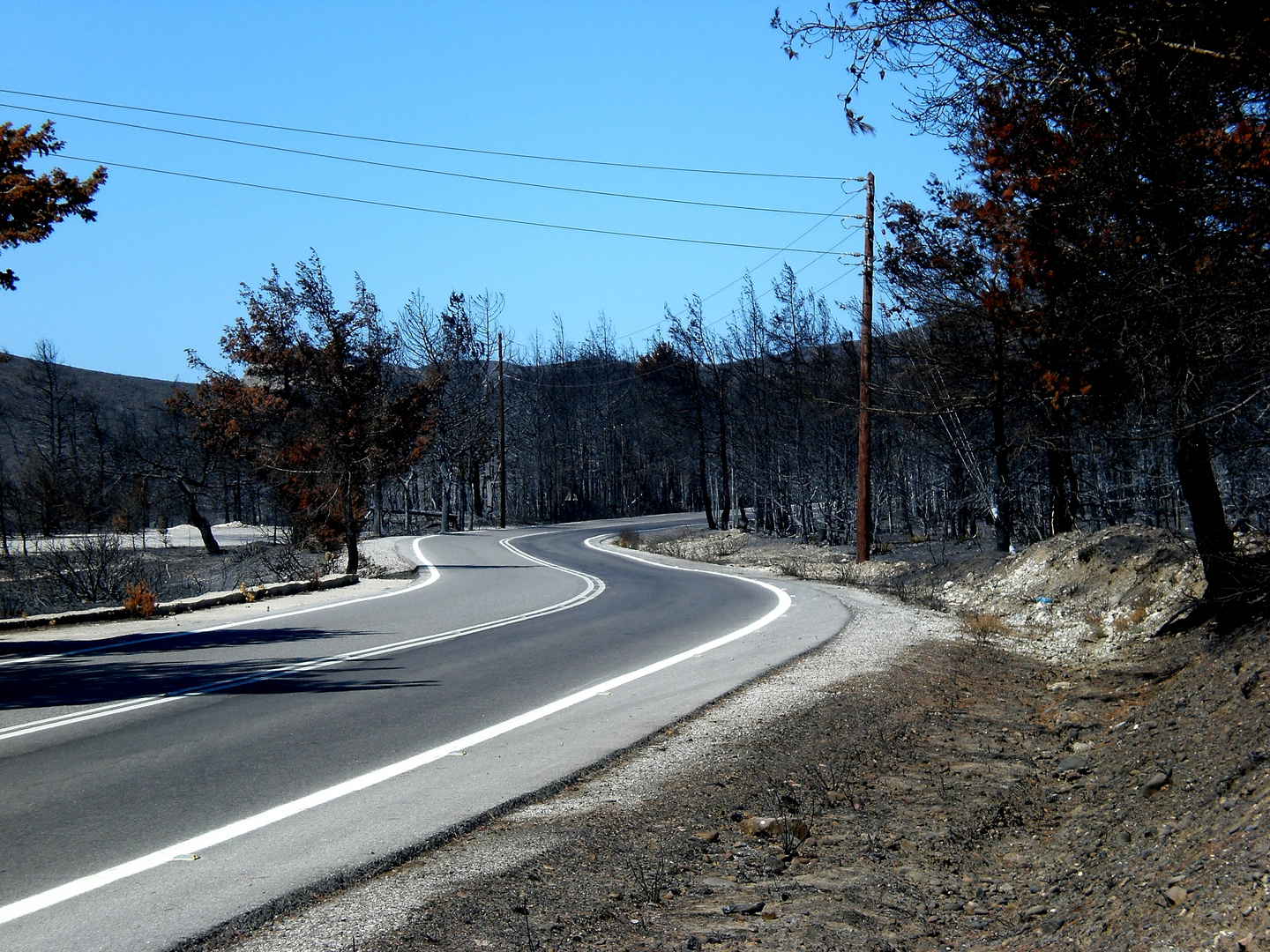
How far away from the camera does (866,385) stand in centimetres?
2236

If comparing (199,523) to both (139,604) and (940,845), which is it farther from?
(940,845)

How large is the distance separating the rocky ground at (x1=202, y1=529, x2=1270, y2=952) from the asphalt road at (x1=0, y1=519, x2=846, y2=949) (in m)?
0.54

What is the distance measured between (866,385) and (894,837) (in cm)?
1800

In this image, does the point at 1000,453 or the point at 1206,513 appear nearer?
the point at 1206,513

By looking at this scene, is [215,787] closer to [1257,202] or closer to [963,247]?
[1257,202]

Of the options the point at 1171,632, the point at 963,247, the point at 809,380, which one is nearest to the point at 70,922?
the point at 1171,632

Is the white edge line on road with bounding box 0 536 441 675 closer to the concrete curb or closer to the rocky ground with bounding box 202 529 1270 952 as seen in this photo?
the concrete curb

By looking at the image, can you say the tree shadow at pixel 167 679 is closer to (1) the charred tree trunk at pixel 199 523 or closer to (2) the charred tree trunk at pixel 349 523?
(2) the charred tree trunk at pixel 349 523

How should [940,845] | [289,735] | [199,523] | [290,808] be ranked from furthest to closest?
1. [199,523]
2. [289,735]
3. [290,808]
4. [940,845]

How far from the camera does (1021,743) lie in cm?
727

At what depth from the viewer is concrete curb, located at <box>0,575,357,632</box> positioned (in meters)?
14.0

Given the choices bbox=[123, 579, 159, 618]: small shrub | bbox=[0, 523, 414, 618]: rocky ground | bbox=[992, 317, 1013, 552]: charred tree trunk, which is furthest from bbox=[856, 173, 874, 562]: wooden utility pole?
bbox=[123, 579, 159, 618]: small shrub

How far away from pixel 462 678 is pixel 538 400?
74.0m

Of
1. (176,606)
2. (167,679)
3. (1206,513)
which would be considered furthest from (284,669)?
(1206,513)
